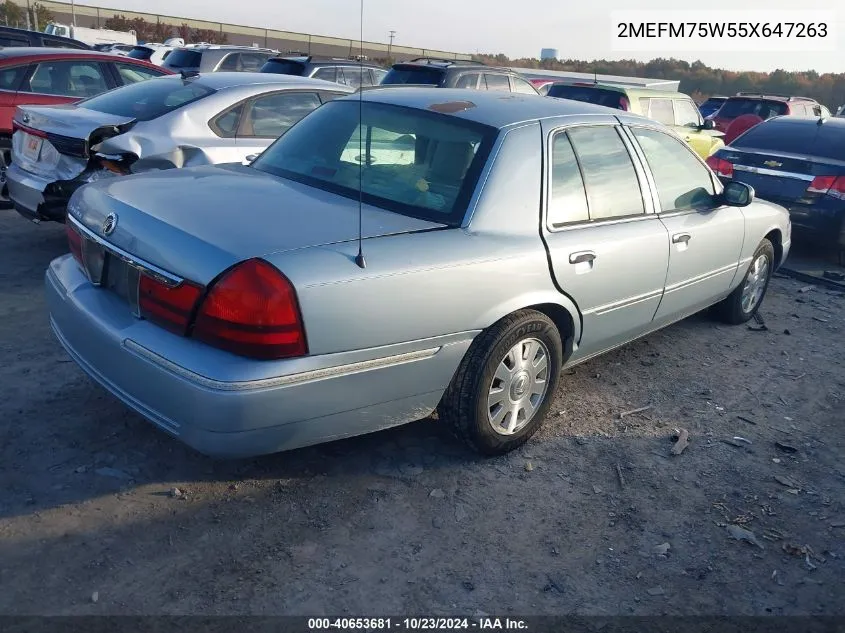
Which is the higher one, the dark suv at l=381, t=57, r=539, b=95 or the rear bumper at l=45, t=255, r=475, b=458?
the dark suv at l=381, t=57, r=539, b=95

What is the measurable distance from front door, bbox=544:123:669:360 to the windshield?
45cm

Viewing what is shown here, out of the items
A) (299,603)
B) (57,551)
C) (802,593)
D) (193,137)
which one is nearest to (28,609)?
(57,551)

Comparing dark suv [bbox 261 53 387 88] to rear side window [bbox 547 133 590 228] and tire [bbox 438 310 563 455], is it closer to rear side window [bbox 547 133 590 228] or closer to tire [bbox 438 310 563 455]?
rear side window [bbox 547 133 590 228]

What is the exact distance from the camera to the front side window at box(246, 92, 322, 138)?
638 cm

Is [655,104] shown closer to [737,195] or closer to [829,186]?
[829,186]

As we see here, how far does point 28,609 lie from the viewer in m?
2.56

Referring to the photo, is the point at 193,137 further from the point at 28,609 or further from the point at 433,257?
the point at 28,609

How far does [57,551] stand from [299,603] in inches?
36.4

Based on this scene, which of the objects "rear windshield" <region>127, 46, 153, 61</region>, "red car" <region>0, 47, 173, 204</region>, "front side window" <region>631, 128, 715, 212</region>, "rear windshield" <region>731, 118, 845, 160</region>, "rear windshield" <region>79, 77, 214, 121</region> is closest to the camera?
"front side window" <region>631, 128, 715, 212</region>

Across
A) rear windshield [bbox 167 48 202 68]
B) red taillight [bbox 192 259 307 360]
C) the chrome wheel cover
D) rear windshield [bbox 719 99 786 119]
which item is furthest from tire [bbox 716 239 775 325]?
rear windshield [bbox 167 48 202 68]

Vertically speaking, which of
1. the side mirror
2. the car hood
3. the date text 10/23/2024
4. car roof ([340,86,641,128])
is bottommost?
the date text 10/23/2024

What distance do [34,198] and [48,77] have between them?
10.8 feet

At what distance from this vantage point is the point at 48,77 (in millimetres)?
8414

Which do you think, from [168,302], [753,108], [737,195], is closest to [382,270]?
[168,302]
